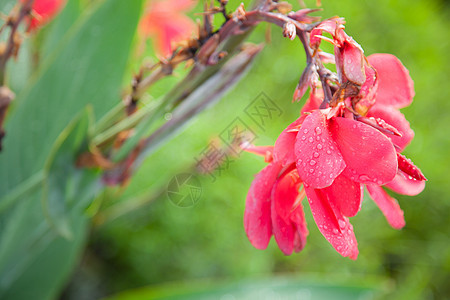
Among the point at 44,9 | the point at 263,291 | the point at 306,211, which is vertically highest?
the point at 44,9

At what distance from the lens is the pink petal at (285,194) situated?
0.26m

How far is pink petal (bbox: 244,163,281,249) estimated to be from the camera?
0.26 m

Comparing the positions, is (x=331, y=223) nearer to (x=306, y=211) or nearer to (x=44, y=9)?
(x=44, y=9)

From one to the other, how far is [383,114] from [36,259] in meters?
0.48

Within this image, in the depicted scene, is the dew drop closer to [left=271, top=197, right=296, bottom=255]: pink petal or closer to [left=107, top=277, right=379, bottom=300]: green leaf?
[left=271, top=197, right=296, bottom=255]: pink petal

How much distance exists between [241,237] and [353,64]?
0.85 meters

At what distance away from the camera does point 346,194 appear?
24cm

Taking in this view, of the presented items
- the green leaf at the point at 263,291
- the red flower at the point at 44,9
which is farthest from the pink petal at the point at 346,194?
the green leaf at the point at 263,291

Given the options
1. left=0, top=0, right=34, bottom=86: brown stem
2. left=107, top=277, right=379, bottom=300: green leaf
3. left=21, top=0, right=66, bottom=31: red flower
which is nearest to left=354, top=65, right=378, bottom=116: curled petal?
left=0, top=0, right=34, bottom=86: brown stem

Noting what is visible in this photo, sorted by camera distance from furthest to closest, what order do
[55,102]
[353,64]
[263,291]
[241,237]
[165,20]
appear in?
1. [241,237]
2. [263,291]
3. [165,20]
4. [55,102]
5. [353,64]

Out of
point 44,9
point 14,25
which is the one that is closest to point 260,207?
point 14,25

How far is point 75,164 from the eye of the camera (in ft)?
1.28

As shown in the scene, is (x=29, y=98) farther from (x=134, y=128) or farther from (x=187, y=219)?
(x=187, y=219)

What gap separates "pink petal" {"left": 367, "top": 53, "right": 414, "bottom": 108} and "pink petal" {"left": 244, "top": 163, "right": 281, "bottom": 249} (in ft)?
0.23
